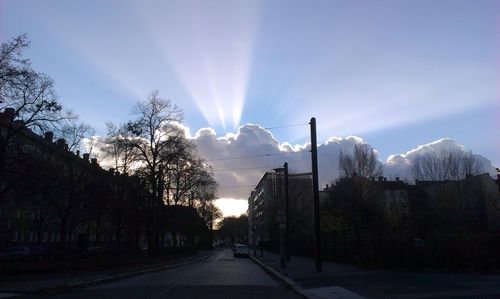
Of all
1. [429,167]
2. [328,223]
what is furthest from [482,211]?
[328,223]

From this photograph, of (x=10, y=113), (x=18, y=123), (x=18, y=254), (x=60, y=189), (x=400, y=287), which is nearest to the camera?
(x=400, y=287)

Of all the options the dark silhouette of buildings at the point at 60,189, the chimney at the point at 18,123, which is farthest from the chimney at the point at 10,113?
the chimney at the point at 18,123

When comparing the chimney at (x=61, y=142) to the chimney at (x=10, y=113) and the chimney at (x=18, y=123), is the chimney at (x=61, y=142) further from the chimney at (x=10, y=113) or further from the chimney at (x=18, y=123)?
the chimney at (x=10, y=113)

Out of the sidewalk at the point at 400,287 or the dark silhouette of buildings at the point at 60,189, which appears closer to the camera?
the sidewalk at the point at 400,287

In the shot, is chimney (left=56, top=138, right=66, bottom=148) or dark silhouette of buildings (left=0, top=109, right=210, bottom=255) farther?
chimney (left=56, top=138, right=66, bottom=148)

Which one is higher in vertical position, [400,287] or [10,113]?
[10,113]

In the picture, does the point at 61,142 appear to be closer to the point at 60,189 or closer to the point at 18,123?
the point at 60,189

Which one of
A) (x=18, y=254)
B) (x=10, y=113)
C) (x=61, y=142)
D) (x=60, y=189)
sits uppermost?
(x=61, y=142)

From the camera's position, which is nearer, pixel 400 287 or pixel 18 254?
pixel 400 287

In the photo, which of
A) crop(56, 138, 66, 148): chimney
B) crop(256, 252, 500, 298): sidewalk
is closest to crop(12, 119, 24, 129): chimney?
crop(56, 138, 66, 148): chimney

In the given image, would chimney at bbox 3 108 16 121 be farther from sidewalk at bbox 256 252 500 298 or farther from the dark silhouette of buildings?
sidewalk at bbox 256 252 500 298

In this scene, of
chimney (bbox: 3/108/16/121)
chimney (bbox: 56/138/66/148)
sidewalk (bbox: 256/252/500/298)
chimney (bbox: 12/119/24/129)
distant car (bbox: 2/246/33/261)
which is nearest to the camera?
sidewalk (bbox: 256/252/500/298)

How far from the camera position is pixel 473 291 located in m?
15.2

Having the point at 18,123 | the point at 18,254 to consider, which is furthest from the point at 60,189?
the point at 18,254
